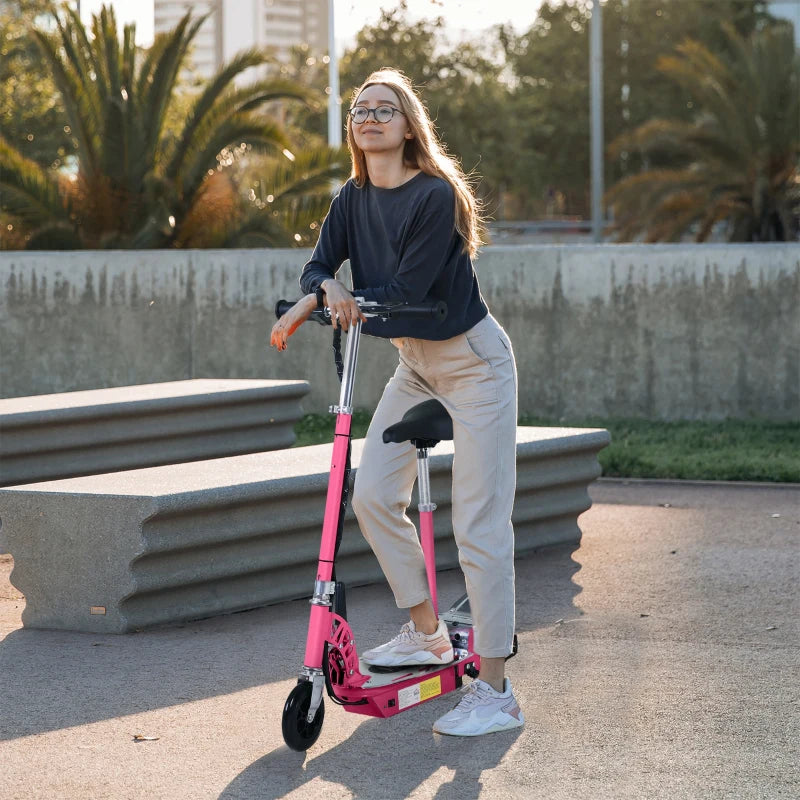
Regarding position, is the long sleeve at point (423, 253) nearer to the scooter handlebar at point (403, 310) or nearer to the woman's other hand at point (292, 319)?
the scooter handlebar at point (403, 310)

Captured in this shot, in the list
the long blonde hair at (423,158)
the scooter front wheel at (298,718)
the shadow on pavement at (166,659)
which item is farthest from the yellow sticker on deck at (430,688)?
the long blonde hair at (423,158)

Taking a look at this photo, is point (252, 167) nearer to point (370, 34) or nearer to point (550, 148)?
point (370, 34)

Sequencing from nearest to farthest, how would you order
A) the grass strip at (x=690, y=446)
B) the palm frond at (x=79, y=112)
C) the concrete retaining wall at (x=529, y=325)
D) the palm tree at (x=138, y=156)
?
the grass strip at (x=690, y=446) → the concrete retaining wall at (x=529, y=325) → the palm tree at (x=138, y=156) → the palm frond at (x=79, y=112)

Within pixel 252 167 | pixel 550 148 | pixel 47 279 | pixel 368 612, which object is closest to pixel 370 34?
pixel 550 148

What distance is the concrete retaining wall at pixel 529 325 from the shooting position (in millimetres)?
12086

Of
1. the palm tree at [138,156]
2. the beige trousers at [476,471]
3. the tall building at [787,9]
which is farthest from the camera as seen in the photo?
the tall building at [787,9]

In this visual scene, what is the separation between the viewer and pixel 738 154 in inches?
848

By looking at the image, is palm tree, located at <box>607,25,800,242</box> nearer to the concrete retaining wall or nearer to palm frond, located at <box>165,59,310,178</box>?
palm frond, located at <box>165,59,310,178</box>

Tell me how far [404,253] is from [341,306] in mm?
271

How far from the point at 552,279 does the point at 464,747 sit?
869cm

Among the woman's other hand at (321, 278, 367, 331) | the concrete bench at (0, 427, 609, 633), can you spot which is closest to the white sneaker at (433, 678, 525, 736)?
the woman's other hand at (321, 278, 367, 331)

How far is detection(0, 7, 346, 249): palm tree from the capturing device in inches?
658

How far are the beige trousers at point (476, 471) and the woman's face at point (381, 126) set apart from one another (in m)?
0.61

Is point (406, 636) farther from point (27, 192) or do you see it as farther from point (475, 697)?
point (27, 192)
